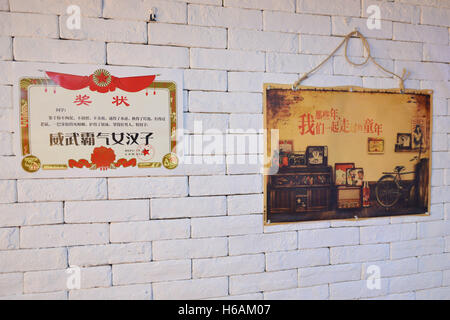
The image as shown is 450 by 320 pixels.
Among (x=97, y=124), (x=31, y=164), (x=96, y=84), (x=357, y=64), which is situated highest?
(x=357, y=64)

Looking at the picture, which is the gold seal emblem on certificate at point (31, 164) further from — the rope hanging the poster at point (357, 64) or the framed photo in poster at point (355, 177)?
the framed photo in poster at point (355, 177)

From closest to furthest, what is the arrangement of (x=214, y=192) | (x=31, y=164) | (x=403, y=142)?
(x=31, y=164) → (x=214, y=192) → (x=403, y=142)

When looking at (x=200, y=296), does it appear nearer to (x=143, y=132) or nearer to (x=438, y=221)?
(x=143, y=132)

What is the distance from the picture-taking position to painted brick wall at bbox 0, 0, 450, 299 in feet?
3.13

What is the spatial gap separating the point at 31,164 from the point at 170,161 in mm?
488

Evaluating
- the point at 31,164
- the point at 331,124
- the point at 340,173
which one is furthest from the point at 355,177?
the point at 31,164

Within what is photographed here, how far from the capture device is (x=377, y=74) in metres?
1.15

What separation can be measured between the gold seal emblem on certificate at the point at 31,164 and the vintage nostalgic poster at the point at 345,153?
33.5 inches

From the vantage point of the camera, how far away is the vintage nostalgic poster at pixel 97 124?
0.95m

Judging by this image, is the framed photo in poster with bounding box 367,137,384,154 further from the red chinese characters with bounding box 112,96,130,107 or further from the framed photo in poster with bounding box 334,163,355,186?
the red chinese characters with bounding box 112,96,130,107

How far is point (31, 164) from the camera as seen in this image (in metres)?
0.94

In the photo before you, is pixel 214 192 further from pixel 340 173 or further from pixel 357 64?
pixel 357 64

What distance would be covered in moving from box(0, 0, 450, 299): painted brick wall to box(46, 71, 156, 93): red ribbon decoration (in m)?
0.06

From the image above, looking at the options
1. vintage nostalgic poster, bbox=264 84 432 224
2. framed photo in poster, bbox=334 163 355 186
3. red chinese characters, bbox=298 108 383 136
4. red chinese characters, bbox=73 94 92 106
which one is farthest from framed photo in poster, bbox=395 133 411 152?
red chinese characters, bbox=73 94 92 106
